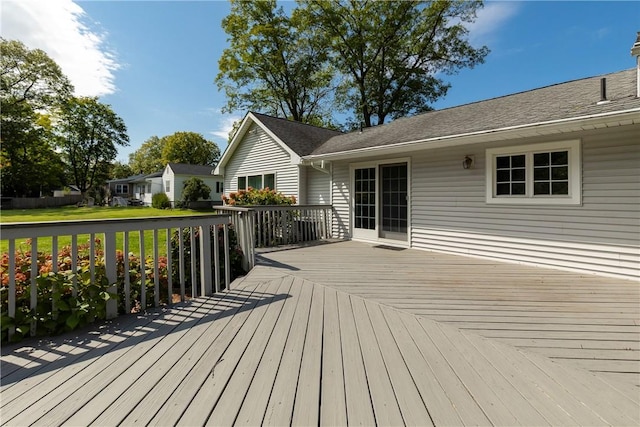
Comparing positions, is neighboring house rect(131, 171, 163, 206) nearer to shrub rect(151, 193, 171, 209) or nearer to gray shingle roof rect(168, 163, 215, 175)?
gray shingle roof rect(168, 163, 215, 175)

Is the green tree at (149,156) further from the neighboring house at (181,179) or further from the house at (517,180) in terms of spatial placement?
the house at (517,180)

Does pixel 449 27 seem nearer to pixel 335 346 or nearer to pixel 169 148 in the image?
pixel 335 346

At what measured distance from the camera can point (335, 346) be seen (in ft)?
7.08

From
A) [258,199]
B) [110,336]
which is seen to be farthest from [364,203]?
[110,336]

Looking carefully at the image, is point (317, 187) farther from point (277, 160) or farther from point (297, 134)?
point (297, 134)

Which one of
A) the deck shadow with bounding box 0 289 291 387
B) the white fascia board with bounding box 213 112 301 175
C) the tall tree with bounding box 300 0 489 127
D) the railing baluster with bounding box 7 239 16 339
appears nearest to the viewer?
the deck shadow with bounding box 0 289 291 387

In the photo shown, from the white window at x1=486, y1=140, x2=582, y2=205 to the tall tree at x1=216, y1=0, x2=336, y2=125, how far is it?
15892 mm

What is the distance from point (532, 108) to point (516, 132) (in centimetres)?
123

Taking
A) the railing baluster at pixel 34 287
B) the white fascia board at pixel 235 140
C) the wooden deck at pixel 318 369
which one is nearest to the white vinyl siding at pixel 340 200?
the white fascia board at pixel 235 140

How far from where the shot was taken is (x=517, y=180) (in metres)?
5.08

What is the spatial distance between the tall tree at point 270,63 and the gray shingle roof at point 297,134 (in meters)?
9.66

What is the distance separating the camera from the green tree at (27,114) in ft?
73.4

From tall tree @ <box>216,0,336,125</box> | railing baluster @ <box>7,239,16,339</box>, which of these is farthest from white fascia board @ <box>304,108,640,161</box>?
tall tree @ <box>216,0,336,125</box>

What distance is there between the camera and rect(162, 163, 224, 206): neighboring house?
23844mm
